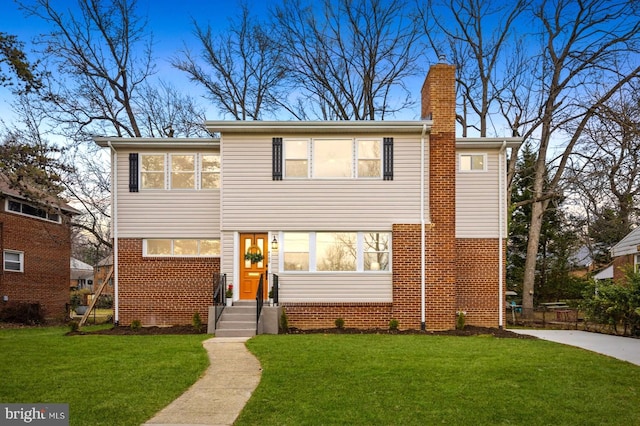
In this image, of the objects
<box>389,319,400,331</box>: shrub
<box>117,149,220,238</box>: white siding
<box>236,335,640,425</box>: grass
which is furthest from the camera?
<box>117,149,220,238</box>: white siding

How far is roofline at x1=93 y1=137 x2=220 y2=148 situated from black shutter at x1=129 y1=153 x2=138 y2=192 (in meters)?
0.33

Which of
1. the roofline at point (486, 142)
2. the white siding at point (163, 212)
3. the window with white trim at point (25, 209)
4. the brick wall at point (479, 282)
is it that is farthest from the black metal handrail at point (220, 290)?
the window with white trim at point (25, 209)

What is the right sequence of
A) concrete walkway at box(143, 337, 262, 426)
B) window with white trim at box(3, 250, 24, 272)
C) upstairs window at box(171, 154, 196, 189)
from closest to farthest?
concrete walkway at box(143, 337, 262, 426) → upstairs window at box(171, 154, 196, 189) → window with white trim at box(3, 250, 24, 272)

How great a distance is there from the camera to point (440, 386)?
716 cm

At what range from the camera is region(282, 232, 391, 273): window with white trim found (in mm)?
14406

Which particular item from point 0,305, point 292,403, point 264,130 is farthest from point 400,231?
point 0,305

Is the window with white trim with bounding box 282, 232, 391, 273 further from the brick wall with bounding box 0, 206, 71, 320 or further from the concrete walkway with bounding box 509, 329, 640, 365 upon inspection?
the brick wall with bounding box 0, 206, 71, 320

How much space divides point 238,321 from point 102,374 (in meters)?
5.81

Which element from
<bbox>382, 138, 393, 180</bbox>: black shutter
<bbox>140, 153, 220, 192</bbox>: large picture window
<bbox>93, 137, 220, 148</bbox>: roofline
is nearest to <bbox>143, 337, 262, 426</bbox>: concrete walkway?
<bbox>140, 153, 220, 192</bbox>: large picture window

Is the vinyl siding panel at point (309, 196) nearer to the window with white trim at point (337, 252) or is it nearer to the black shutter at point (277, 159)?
the black shutter at point (277, 159)

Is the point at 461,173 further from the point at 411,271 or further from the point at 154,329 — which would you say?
the point at 154,329

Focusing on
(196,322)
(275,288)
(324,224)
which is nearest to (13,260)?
(196,322)

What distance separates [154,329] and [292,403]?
8924 millimetres

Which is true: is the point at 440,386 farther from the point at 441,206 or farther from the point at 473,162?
the point at 473,162
